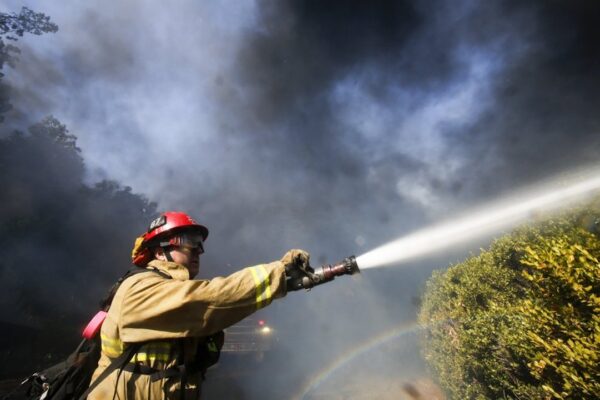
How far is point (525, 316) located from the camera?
6777mm

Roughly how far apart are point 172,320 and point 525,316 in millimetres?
8058

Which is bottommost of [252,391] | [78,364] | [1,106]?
[252,391]

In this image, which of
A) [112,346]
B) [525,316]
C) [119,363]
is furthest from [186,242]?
[525,316]

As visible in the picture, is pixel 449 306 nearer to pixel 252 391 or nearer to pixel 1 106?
pixel 252 391

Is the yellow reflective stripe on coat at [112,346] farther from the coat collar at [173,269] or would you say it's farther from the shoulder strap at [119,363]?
the coat collar at [173,269]

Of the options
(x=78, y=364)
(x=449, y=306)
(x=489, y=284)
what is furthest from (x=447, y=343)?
(x=78, y=364)

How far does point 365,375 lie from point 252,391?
503 inches

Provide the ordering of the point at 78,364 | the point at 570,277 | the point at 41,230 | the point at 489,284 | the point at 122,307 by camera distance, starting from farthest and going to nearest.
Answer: the point at 41,230 < the point at 489,284 < the point at 570,277 < the point at 78,364 < the point at 122,307

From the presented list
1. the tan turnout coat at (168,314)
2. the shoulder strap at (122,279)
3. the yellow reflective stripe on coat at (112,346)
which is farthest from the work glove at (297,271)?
the yellow reflective stripe on coat at (112,346)

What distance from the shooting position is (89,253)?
33625 mm

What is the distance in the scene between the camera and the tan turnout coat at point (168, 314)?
199 cm

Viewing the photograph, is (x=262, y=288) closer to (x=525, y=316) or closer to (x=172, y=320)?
Result: (x=172, y=320)

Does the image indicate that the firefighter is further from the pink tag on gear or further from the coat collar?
the pink tag on gear

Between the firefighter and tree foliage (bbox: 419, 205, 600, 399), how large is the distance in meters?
5.12
